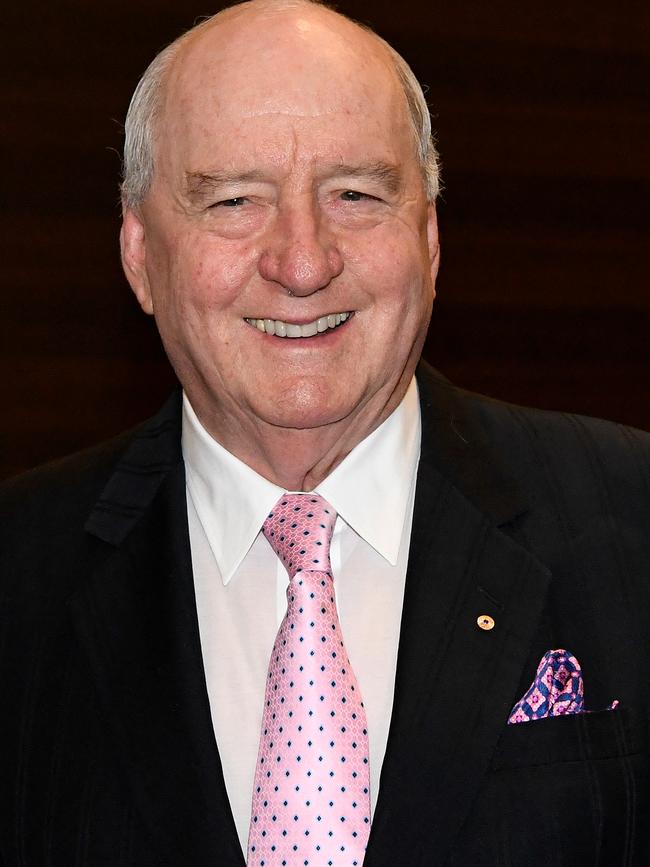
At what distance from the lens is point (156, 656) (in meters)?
1.84

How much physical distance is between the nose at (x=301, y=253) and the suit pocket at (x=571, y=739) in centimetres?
63

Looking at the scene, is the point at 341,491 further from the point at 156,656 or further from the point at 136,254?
the point at 136,254

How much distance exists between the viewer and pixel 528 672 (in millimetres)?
1775

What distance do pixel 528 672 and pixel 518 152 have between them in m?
1.75

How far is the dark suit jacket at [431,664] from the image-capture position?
5.59 feet

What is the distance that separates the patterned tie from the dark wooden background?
1361 millimetres

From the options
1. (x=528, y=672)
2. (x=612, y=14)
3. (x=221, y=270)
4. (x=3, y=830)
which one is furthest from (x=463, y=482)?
(x=612, y=14)

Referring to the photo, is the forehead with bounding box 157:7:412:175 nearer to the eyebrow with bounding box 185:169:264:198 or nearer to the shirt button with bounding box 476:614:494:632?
the eyebrow with bounding box 185:169:264:198

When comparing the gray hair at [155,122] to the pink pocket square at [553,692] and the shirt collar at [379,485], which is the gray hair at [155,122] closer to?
the shirt collar at [379,485]

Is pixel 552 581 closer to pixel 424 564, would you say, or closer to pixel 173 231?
pixel 424 564

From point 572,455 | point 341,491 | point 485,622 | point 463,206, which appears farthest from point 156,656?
point 463,206

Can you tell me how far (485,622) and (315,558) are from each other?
0.79 ft

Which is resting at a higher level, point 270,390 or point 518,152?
point 518,152

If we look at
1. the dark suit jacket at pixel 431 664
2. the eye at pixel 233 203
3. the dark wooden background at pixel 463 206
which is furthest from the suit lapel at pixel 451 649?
the dark wooden background at pixel 463 206
